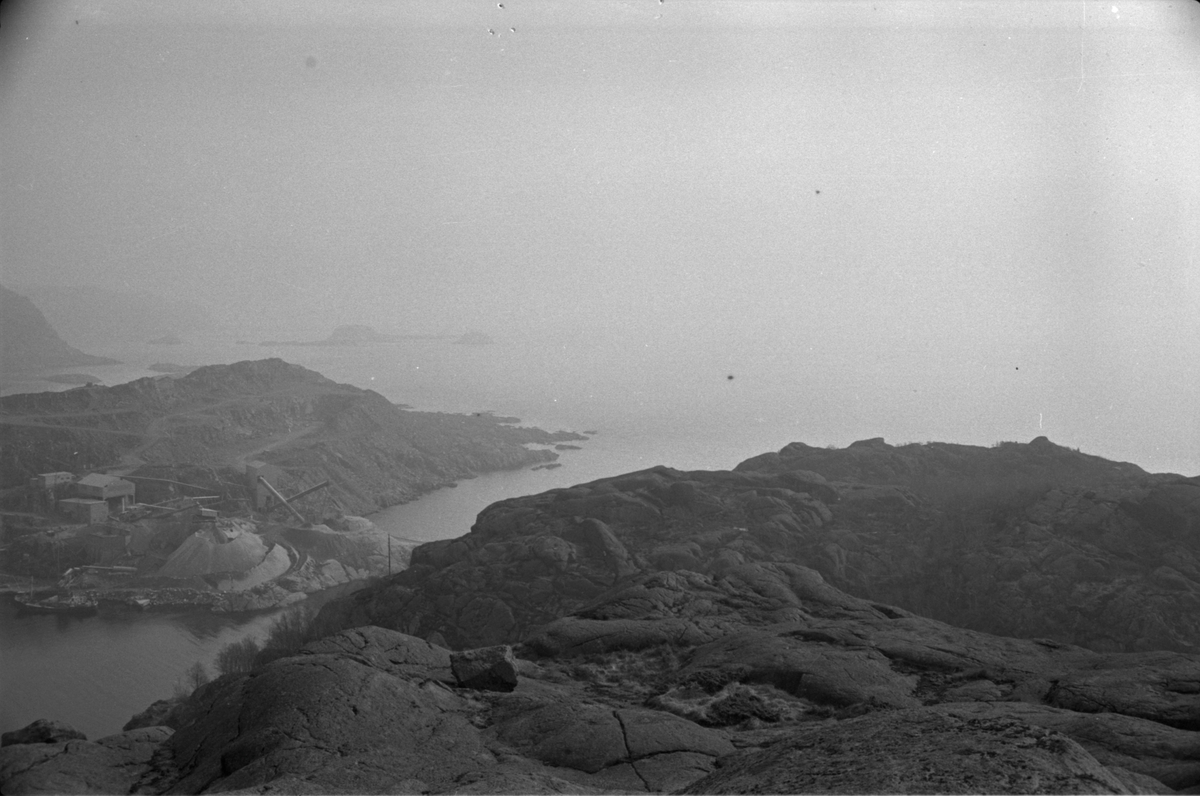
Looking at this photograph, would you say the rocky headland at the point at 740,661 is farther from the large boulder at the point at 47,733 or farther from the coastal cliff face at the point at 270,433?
the coastal cliff face at the point at 270,433

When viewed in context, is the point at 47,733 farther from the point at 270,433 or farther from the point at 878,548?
the point at 270,433

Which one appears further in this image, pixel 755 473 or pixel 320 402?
pixel 320 402

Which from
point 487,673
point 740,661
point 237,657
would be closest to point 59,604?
point 237,657

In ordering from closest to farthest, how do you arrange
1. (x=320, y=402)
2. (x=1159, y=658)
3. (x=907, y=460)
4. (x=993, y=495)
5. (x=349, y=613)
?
(x=1159, y=658), (x=349, y=613), (x=993, y=495), (x=907, y=460), (x=320, y=402)

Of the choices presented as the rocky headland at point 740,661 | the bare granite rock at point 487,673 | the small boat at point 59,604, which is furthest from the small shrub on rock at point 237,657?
the bare granite rock at point 487,673

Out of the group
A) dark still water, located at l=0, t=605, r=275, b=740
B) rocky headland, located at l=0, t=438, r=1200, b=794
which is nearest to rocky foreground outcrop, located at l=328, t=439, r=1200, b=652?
rocky headland, located at l=0, t=438, r=1200, b=794

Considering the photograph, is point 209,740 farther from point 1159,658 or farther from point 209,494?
point 209,494

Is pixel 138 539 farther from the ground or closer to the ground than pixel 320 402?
closer to the ground

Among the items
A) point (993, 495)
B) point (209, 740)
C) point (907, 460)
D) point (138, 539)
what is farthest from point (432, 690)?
point (138, 539)
